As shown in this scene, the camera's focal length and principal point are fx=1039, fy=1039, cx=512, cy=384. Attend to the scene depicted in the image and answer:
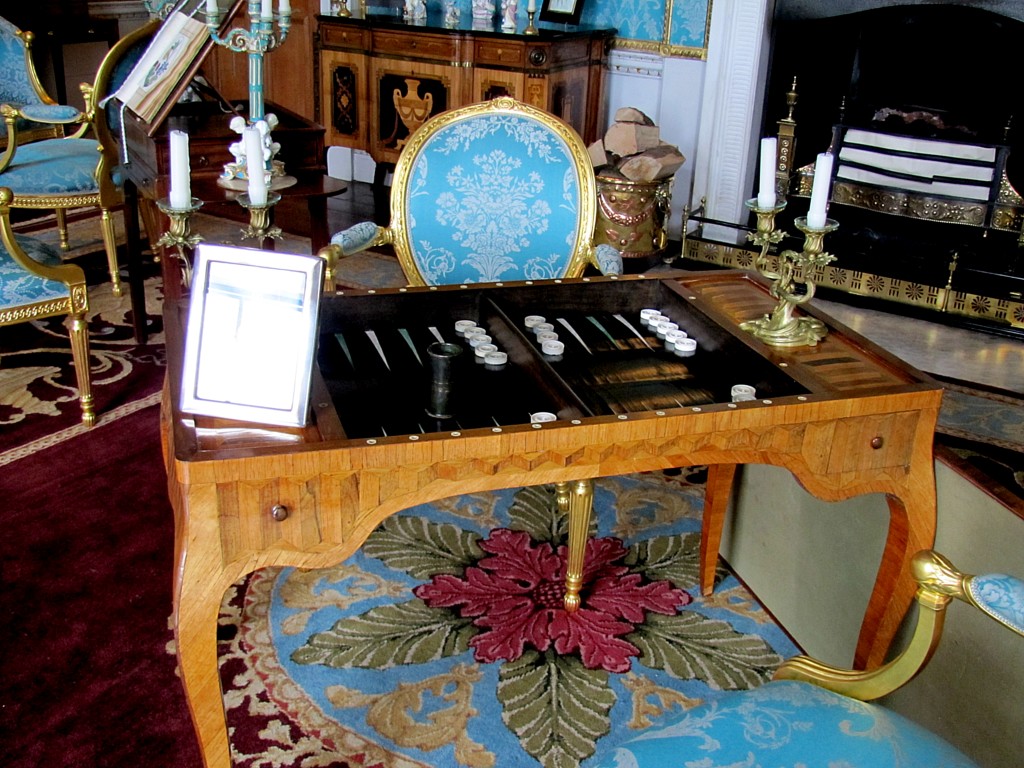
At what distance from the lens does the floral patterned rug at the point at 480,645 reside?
166 centimetres

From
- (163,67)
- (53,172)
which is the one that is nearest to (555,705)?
(163,67)

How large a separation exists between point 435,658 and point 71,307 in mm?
1341

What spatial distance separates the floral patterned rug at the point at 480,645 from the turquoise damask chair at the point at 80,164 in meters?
1.68

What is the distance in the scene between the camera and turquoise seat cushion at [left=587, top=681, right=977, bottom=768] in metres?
1.10

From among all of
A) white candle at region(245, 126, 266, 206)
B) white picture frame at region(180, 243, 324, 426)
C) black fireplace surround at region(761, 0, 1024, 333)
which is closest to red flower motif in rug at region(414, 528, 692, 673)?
white picture frame at region(180, 243, 324, 426)

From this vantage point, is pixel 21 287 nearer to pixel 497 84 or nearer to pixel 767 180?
pixel 767 180

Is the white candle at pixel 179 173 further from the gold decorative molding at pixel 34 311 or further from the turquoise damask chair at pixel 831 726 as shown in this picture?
the gold decorative molding at pixel 34 311

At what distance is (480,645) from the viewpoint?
6.16 feet

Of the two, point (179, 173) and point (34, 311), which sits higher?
point (179, 173)

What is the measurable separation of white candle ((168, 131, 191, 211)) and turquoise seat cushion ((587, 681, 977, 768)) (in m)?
0.97

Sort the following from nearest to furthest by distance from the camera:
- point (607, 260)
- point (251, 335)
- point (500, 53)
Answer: point (251, 335) → point (607, 260) → point (500, 53)

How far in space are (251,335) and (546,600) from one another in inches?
37.4

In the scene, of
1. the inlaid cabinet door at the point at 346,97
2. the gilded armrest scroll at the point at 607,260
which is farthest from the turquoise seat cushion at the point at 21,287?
the inlaid cabinet door at the point at 346,97

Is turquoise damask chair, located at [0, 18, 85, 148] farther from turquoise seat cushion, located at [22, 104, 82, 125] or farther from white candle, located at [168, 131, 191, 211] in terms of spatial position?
white candle, located at [168, 131, 191, 211]
